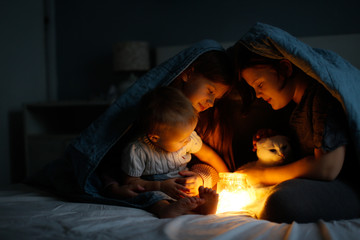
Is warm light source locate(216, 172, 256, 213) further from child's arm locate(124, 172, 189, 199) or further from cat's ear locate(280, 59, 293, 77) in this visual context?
cat's ear locate(280, 59, 293, 77)

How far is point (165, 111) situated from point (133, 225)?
12.3 inches

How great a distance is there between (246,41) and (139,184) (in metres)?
0.52

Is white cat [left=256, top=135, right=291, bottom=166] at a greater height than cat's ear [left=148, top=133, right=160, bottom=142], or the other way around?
cat's ear [left=148, top=133, right=160, bottom=142]

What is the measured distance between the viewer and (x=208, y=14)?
8.53 ft

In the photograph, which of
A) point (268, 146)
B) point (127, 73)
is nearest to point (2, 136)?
point (127, 73)

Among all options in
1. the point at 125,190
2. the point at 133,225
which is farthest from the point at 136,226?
the point at 125,190

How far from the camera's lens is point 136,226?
0.67 metres

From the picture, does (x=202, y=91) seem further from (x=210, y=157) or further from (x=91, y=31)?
(x=91, y=31)

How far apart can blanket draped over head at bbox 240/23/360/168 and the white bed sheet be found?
0.27m

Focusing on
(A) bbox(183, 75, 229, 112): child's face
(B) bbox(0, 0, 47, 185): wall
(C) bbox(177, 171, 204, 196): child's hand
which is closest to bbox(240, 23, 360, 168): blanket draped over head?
(A) bbox(183, 75, 229, 112): child's face

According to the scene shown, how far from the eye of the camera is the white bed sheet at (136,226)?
0.60 meters

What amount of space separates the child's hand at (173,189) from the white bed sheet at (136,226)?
13cm

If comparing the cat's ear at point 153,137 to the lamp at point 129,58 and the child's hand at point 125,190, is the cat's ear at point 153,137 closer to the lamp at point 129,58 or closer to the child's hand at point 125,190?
the child's hand at point 125,190

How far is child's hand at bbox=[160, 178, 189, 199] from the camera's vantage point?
0.91m
